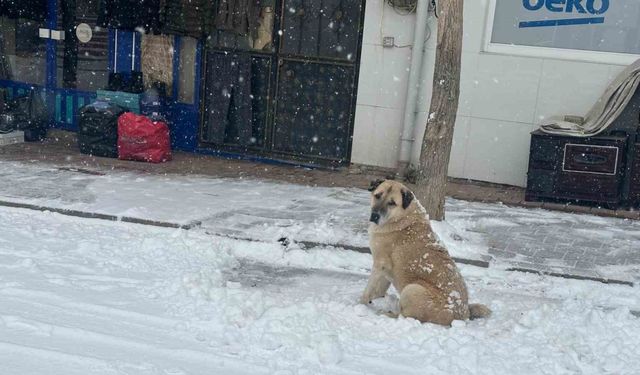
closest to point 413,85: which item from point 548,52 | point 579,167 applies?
point 548,52

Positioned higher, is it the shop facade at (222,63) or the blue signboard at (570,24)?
the blue signboard at (570,24)

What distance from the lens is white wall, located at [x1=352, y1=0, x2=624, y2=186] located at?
11.4 meters

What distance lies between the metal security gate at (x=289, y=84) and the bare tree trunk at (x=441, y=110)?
384 cm

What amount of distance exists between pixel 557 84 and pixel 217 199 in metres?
5.21

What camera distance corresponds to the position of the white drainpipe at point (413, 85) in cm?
1170

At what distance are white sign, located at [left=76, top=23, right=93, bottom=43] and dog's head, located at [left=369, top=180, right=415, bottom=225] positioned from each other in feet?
30.4

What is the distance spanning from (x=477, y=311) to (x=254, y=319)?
177 centimetres

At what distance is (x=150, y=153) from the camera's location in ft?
40.9

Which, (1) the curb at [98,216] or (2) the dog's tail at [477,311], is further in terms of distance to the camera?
(1) the curb at [98,216]

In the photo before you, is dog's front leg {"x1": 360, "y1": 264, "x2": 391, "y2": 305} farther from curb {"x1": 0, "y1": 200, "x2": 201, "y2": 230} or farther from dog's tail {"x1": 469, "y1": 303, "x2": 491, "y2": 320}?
curb {"x1": 0, "y1": 200, "x2": 201, "y2": 230}

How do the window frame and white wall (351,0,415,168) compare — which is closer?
the window frame

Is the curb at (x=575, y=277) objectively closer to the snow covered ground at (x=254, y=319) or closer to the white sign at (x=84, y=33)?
the snow covered ground at (x=254, y=319)


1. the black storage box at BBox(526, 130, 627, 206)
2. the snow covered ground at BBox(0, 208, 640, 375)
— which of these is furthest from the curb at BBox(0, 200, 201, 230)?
the black storage box at BBox(526, 130, 627, 206)

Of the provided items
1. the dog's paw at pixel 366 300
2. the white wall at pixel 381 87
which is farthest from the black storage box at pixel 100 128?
the dog's paw at pixel 366 300
